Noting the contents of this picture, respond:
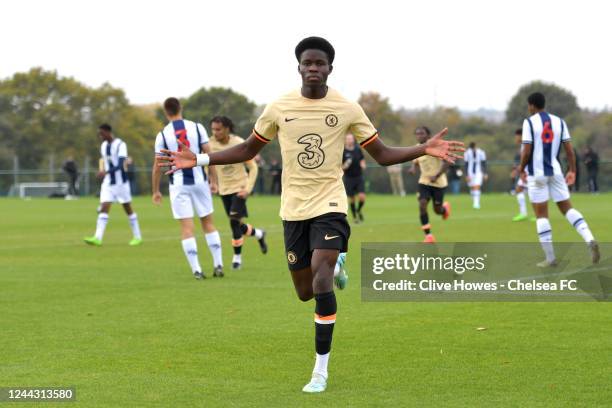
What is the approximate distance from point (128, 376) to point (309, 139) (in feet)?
7.07

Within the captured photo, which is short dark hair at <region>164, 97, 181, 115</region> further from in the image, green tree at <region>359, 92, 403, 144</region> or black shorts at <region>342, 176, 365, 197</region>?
green tree at <region>359, 92, 403, 144</region>

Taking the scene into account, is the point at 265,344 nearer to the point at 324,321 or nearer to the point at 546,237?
the point at 324,321

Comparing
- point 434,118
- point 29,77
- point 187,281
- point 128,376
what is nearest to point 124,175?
point 187,281

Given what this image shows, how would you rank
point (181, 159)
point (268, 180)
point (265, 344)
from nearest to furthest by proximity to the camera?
point (181, 159), point (265, 344), point (268, 180)

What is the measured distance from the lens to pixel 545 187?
14.8m

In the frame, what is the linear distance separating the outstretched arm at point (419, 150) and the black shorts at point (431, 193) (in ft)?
37.3

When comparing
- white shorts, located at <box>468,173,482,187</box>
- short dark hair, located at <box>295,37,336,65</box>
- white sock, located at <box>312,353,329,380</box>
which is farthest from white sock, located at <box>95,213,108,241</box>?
white shorts, located at <box>468,173,482,187</box>

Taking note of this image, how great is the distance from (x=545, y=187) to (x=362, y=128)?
763 cm

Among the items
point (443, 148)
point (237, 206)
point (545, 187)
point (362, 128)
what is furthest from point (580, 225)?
point (362, 128)

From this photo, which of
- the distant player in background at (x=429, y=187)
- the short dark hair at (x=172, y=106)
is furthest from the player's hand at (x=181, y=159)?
the distant player in background at (x=429, y=187)

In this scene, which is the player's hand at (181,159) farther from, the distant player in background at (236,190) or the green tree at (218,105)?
the green tree at (218,105)

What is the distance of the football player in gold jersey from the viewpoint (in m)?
7.55

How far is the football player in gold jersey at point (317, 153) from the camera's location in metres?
7.55

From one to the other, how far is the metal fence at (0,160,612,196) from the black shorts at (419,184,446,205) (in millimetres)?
34797
